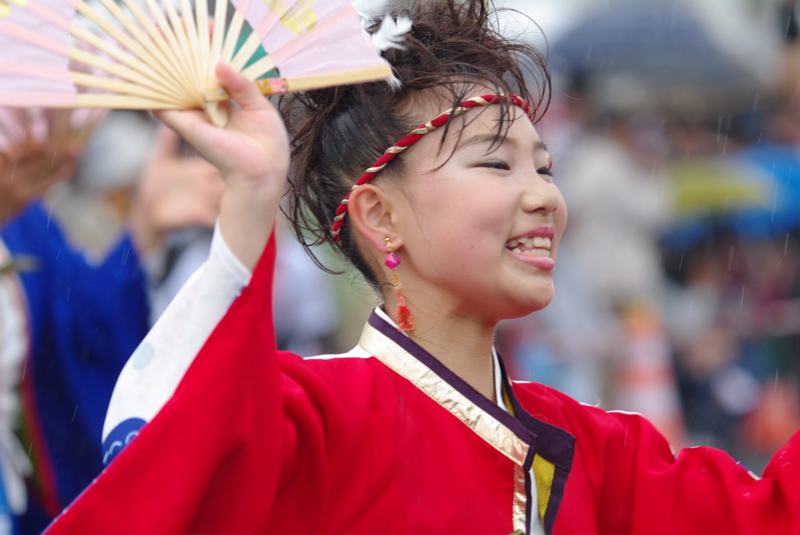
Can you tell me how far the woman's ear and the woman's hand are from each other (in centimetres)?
56

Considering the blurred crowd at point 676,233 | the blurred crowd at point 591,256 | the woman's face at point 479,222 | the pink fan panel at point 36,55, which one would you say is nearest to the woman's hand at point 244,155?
the pink fan panel at point 36,55

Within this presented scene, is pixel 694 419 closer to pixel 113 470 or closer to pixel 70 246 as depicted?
pixel 70 246

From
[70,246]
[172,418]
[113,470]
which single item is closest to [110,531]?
[113,470]

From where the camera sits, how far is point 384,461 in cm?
187

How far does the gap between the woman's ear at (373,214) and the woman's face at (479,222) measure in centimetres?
4

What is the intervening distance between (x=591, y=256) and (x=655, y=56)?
1765mm

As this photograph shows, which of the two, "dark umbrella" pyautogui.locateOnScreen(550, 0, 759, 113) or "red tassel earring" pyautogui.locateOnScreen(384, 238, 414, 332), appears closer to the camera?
"red tassel earring" pyautogui.locateOnScreen(384, 238, 414, 332)

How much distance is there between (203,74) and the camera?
65.2 inches

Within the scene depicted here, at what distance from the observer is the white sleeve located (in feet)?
5.33

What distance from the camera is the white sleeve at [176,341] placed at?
162cm

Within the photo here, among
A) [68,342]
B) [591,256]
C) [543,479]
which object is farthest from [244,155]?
[591,256]

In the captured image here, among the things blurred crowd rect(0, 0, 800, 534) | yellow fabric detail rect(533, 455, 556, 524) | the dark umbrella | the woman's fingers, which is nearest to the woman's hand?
the woman's fingers

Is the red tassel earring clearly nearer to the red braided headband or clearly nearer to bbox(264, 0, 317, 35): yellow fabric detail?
the red braided headband

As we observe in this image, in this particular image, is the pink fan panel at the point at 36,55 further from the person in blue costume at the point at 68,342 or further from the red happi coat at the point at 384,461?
the person in blue costume at the point at 68,342
